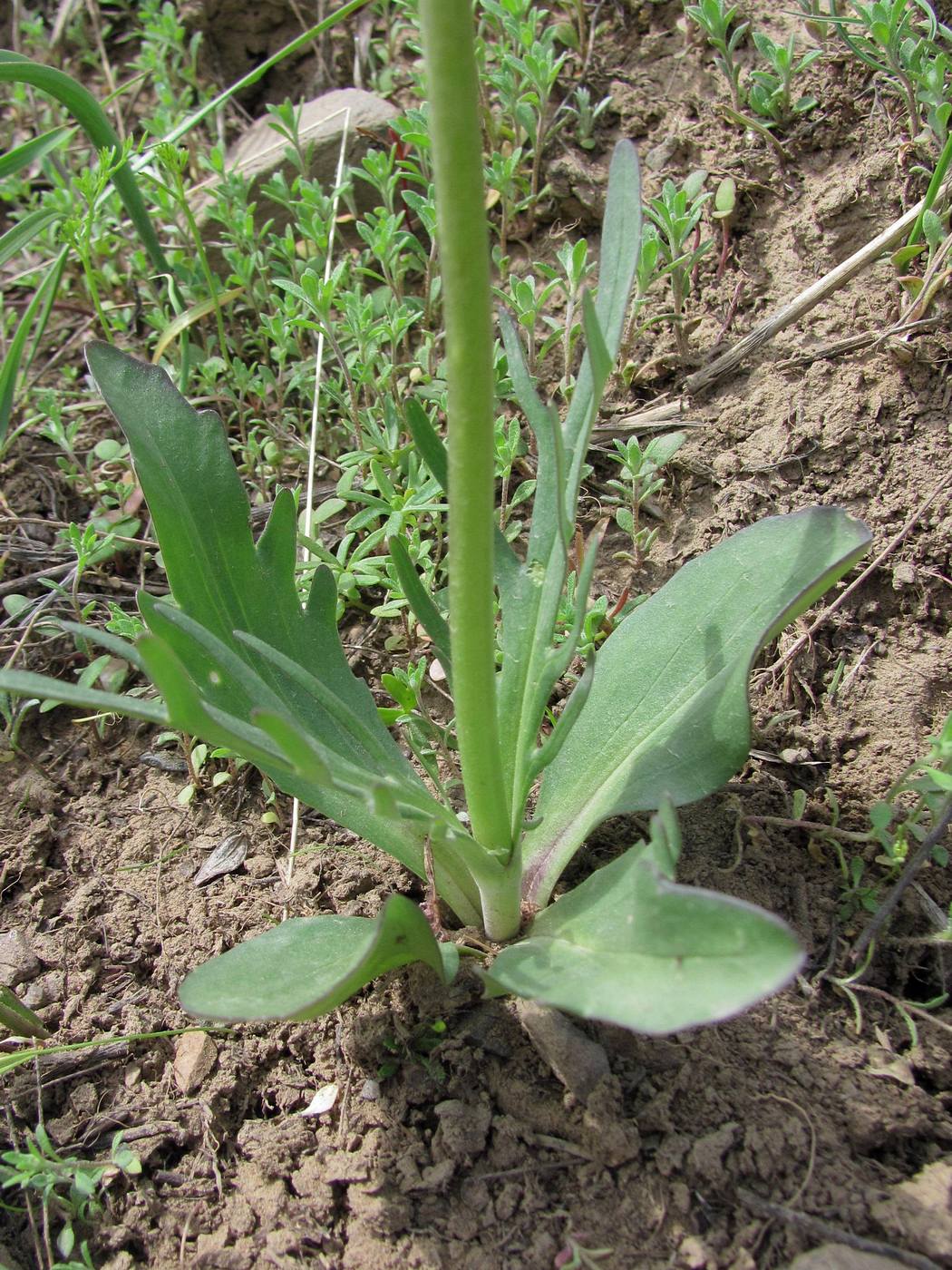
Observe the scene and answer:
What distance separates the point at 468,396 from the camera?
147 cm

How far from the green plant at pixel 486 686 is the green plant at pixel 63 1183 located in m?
0.46

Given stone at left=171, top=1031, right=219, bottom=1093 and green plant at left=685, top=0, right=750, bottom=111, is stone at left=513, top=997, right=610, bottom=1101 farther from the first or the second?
green plant at left=685, top=0, right=750, bottom=111

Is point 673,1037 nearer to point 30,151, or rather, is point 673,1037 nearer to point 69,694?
point 69,694

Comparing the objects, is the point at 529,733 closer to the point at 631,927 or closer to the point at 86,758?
the point at 631,927

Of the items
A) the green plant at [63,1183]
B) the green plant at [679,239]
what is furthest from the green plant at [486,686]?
the green plant at [679,239]

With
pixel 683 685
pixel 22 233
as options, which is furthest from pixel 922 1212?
pixel 22 233

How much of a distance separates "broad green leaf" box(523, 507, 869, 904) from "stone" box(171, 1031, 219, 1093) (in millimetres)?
623

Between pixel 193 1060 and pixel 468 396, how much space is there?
4.08 feet

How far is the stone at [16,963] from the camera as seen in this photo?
208 centimetres

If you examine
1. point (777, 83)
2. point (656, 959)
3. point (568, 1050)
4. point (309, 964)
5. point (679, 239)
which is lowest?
point (568, 1050)

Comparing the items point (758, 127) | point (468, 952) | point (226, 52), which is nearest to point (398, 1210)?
point (468, 952)

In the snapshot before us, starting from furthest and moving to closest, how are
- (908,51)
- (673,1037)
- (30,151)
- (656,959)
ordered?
(30,151) → (908,51) → (673,1037) → (656,959)

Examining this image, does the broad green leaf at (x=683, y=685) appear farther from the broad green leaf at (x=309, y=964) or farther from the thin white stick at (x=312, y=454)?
the thin white stick at (x=312, y=454)

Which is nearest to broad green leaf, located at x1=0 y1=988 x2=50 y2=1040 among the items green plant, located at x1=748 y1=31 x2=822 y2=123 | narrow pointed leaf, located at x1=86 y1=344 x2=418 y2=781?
narrow pointed leaf, located at x1=86 y1=344 x2=418 y2=781
